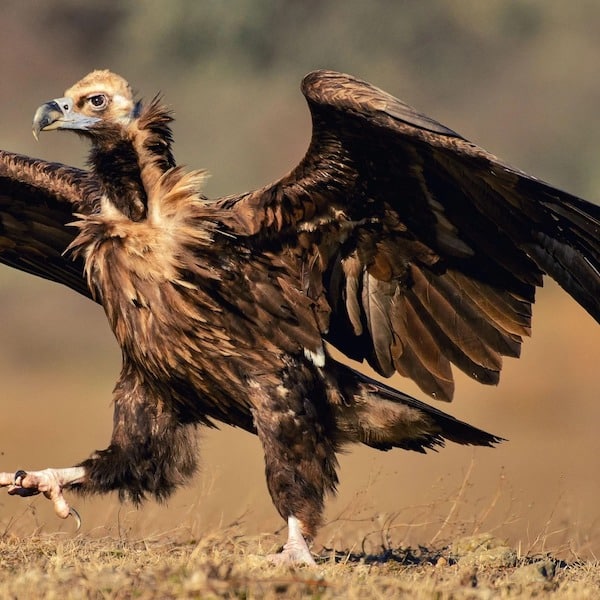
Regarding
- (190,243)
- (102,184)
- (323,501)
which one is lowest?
(323,501)

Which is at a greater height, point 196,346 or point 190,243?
point 190,243

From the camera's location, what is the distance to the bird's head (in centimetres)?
702

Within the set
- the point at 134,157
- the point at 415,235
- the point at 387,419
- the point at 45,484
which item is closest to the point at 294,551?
the point at 387,419

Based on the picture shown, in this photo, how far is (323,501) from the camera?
6.50 meters

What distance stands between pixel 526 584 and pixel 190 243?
2455 mm

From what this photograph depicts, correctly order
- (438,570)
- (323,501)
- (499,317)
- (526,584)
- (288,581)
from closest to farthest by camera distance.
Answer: (288,581), (526,584), (438,570), (323,501), (499,317)

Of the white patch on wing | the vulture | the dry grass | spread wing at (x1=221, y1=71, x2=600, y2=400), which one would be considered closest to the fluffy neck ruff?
the vulture

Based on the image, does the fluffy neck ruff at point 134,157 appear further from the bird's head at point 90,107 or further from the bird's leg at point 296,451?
the bird's leg at point 296,451

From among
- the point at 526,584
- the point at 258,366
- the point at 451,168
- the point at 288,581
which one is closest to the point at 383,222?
the point at 451,168

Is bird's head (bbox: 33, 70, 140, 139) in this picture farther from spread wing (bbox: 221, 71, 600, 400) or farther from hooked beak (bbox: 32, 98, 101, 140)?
spread wing (bbox: 221, 71, 600, 400)

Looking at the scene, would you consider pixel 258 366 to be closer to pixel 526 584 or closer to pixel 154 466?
pixel 154 466

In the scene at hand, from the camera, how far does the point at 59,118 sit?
23.3 ft

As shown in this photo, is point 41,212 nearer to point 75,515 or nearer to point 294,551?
point 75,515

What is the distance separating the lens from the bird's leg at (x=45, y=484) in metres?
6.56
